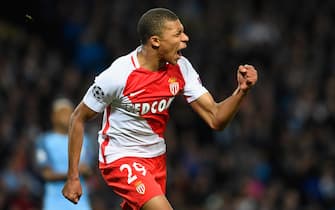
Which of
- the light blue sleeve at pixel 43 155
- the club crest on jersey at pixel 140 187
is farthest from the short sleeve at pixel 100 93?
the light blue sleeve at pixel 43 155

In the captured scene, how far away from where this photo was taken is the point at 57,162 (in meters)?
10.3

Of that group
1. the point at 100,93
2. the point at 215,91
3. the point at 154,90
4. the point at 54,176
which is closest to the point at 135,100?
the point at 154,90

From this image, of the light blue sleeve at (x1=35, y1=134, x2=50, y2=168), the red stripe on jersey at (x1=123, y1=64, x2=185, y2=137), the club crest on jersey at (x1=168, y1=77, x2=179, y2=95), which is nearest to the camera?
the red stripe on jersey at (x1=123, y1=64, x2=185, y2=137)

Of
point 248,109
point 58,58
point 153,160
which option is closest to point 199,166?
point 248,109

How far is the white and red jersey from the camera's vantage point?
297 inches

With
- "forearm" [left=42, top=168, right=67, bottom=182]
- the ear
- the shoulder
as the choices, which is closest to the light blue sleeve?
"forearm" [left=42, top=168, right=67, bottom=182]

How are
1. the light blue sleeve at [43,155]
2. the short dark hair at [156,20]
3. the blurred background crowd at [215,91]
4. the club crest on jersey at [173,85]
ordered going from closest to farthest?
the short dark hair at [156,20] < the club crest on jersey at [173,85] < the light blue sleeve at [43,155] < the blurred background crowd at [215,91]

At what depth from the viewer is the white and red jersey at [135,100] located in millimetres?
7539

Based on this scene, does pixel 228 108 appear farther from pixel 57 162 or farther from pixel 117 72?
pixel 57 162

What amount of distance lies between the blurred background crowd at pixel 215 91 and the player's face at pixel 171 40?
5.74 meters

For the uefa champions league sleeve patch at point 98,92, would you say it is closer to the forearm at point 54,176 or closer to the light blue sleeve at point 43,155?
the forearm at point 54,176

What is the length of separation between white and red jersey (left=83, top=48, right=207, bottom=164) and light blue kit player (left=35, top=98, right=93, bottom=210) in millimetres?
2271

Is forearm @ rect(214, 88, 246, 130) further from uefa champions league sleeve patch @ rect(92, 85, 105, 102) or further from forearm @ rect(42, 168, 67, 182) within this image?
forearm @ rect(42, 168, 67, 182)

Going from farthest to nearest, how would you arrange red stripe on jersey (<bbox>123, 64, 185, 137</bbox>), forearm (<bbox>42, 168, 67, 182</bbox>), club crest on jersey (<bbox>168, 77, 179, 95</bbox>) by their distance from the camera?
1. forearm (<bbox>42, 168, 67, 182</bbox>)
2. club crest on jersey (<bbox>168, 77, 179, 95</bbox>)
3. red stripe on jersey (<bbox>123, 64, 185, 137</bbox>)
